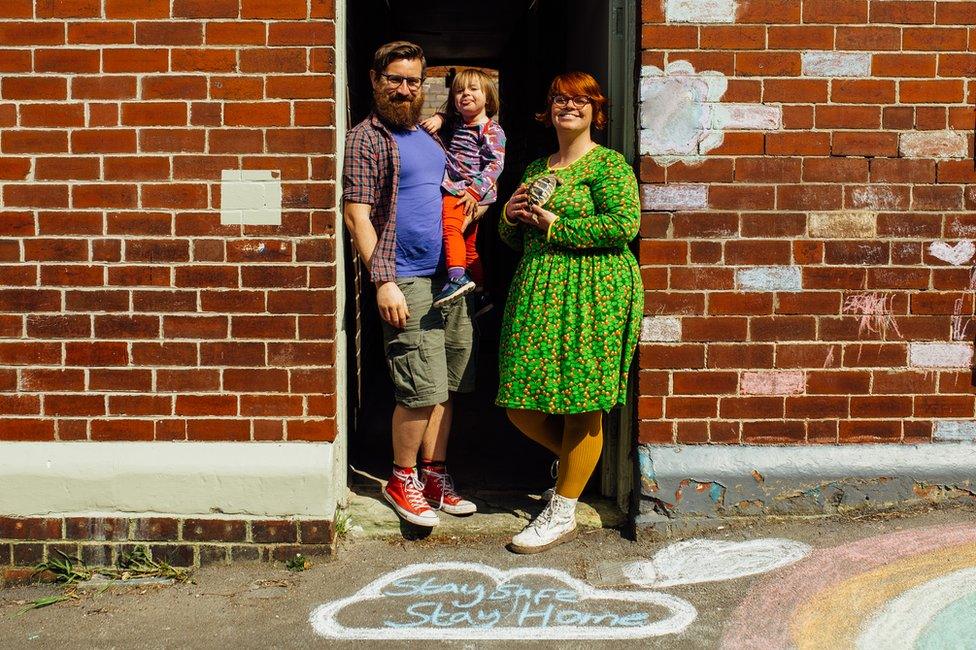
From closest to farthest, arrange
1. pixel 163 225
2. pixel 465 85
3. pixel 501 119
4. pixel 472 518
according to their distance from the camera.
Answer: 1. pixel 163 225
2. pixel 472 518
3. pixel 465 85
4. pixel 501 119

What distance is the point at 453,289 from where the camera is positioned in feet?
12.7

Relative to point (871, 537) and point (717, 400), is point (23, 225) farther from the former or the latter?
point (871, 537)

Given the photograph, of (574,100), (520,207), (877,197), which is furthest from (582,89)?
(877,197)

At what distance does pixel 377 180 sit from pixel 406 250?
0.31 m

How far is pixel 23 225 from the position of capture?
12.1ft

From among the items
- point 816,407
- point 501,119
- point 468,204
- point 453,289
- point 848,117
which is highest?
point 501,119

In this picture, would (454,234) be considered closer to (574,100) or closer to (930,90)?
(574,100)

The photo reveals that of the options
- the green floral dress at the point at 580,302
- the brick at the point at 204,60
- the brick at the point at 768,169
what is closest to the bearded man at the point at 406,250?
the green floral dress at the point at 580,302

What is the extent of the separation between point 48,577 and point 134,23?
2.19 meters

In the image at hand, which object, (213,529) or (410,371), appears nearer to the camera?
(213,529)

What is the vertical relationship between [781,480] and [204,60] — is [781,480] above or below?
below

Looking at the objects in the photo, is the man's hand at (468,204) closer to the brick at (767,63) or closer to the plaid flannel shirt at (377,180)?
the plaid flannel shirt at (377,180)

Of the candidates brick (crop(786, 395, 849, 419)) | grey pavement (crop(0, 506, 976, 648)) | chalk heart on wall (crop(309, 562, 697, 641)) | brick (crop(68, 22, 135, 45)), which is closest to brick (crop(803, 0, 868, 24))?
brick (crop(786, 395, 849, 419))

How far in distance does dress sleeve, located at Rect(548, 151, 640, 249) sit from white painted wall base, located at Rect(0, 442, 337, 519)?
4.30ft
